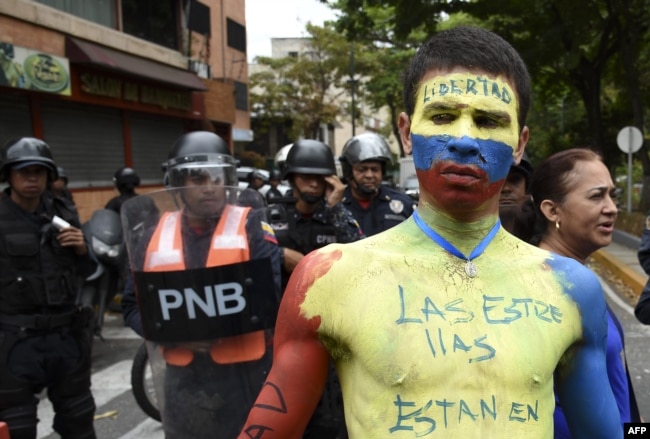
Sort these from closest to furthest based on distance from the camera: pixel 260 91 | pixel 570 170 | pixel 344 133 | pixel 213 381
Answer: pixel 570 170 < pixel 213 381 < pixel 260 91 < pixel 344 133

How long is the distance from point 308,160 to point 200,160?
1.24m

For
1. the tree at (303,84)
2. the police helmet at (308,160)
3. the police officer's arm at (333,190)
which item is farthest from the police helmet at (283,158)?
the tree at (303,84)

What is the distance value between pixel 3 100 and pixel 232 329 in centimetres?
981

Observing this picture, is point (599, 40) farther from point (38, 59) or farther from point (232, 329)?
point (232, 329)

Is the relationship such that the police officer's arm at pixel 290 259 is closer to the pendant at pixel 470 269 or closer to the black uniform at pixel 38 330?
the black uniform at pixel 38 330

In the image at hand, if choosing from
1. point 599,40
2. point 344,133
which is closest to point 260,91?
point 344,133

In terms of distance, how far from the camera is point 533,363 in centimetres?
128

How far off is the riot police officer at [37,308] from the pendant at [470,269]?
2849mm

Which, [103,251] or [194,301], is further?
[103,251]

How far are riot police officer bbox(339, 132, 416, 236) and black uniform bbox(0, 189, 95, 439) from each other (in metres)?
2.44

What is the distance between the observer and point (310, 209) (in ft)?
13.7

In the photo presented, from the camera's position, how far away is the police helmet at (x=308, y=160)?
4.20 m

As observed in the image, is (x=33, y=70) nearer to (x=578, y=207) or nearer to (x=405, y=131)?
(x=578, y=207)

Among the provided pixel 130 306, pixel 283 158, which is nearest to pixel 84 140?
pixel 283 158
